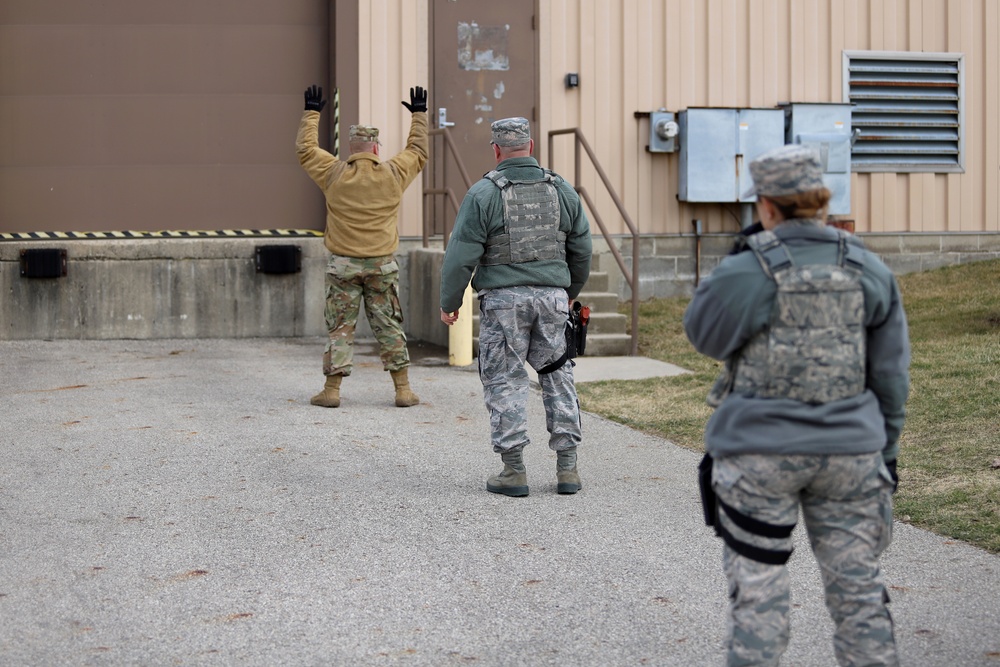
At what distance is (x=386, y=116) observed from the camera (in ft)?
48.3

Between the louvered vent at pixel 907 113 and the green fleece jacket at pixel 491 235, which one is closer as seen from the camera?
the green fleece jacket at pixel 491 235

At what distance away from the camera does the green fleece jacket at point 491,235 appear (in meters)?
6.88

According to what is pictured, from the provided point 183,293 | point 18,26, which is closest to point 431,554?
point 183,293

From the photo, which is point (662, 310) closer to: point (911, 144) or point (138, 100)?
point (911, 144)

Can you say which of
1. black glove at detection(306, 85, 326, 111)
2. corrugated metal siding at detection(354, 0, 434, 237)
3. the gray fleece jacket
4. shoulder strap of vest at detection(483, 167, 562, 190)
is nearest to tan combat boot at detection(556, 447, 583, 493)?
shoulder strap of vest at detection(483, 167, 562, 190)

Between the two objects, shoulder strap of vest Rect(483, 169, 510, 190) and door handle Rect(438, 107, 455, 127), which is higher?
door handle Rect(438, 107, 455, 127)

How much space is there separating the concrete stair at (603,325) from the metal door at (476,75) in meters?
2.03

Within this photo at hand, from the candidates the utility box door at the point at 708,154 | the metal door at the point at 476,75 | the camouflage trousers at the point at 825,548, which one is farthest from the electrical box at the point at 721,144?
the camouflage trousers at the point at 825,548

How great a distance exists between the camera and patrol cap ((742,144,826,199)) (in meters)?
3.60

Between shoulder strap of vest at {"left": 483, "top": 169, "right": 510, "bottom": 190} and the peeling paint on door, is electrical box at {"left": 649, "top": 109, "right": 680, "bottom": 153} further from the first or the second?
shoulder strap of vest at {"left": 483, "top": 169, "right": 510, "bottom": 190}

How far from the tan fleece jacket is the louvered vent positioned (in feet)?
26.1

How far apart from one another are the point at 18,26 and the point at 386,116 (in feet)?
→ 12.9

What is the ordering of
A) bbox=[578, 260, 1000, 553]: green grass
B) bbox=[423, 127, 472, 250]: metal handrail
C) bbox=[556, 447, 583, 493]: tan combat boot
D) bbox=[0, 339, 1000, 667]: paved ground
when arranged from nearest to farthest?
bbox=[0, 339, 1000, 667]: paved ground < bbox=[578, 260, 1000, 553]: green grass < bbox=[556, 447, 583, 493]: tan combat boot < bbox=[423, 127, 472, 250]: metal handrail

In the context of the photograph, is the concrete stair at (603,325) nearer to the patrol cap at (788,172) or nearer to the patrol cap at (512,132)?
the patrol cap at (512,132)
